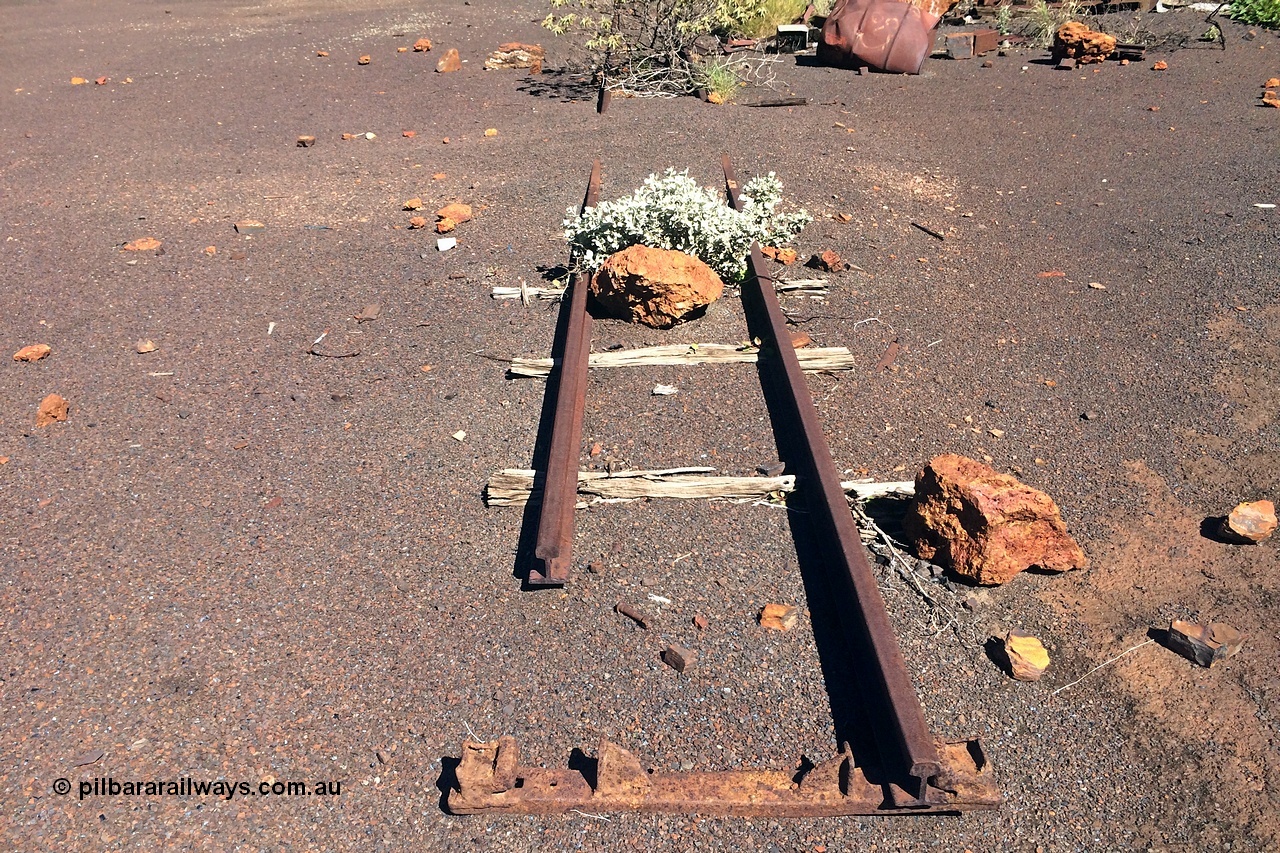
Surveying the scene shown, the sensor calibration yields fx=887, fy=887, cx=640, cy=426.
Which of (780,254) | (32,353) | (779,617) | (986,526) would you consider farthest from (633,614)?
(32,353)

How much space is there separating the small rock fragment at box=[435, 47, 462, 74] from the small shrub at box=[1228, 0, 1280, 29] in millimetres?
10976

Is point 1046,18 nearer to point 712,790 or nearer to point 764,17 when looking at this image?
point 764,17

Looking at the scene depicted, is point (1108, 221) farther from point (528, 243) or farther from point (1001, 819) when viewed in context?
point (1001, 819)

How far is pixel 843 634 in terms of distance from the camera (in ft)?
10.7

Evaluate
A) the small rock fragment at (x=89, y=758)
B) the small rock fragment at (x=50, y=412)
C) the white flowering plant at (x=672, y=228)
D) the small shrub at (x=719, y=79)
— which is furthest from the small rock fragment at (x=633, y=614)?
the small shrub at (x=719, y=79)

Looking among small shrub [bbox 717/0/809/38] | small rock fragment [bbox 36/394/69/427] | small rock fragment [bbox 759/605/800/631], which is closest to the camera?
small rock fragment [bbox 759/605/800/631]

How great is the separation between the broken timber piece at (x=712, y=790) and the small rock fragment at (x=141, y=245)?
17.9 feet

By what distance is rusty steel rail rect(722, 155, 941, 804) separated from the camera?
265cm

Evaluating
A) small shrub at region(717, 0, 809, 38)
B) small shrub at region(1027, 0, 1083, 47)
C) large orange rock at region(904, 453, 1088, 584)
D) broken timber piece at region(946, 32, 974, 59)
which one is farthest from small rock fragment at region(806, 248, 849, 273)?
small shrub at region(1027, 0, 1083, 47)

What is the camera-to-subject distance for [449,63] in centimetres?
1112

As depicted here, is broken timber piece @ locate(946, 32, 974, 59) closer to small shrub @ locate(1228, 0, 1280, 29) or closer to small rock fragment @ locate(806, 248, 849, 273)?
small shrub @ locate(1228, 0, 1280, 29)

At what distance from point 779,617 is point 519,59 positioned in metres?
9.62

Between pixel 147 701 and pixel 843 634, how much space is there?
96.8 inches

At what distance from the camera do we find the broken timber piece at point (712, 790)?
8.69 feet
